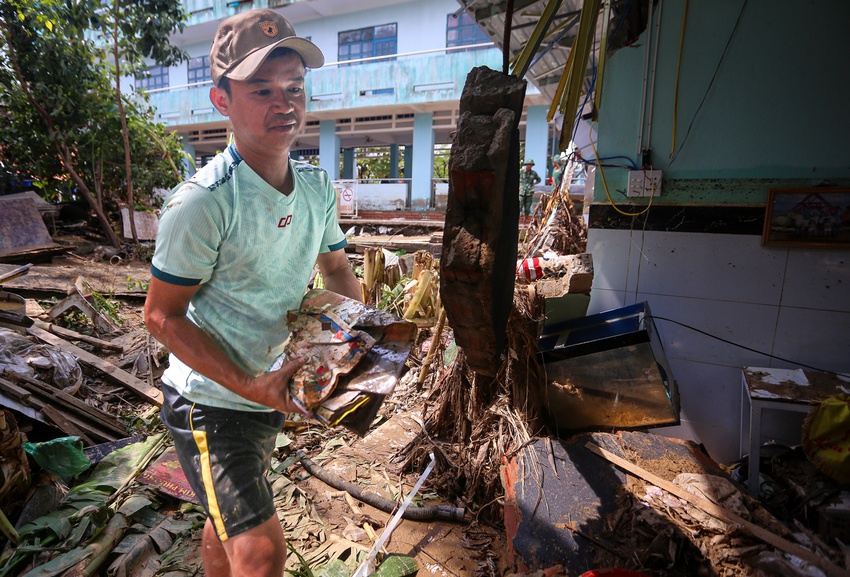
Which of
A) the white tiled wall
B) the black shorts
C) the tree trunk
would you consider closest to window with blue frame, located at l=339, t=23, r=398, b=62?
the tree trunk

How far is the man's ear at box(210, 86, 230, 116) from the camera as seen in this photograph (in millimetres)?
1429

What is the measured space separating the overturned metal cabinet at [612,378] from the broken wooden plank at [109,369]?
3337 mm

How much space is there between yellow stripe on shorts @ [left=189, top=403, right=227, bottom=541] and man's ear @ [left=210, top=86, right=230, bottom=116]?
37.2 inches

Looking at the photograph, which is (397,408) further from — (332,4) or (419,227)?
(332,4)

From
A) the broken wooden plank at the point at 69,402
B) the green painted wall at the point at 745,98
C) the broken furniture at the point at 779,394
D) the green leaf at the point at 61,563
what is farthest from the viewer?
the broken wooden plank at the point at 69,402

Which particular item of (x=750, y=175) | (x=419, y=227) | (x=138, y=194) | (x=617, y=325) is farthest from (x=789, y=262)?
(x=138, y=194)

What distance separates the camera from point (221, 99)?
4.79 ft

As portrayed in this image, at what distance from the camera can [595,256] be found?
3229 millimetres

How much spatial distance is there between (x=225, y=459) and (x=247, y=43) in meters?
1.26

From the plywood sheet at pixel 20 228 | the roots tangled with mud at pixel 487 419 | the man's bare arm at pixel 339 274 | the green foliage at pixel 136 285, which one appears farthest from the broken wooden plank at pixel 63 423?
the plywood sheet at pixel 20 228

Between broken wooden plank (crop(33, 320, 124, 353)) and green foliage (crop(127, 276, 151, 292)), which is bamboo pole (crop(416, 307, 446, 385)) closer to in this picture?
broken wooden plank (crop(33, 320, 124, 353))

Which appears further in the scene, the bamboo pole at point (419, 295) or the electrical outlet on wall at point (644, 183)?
the bamboo pole at point (419, 295)

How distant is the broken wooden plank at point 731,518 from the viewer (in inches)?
66.1

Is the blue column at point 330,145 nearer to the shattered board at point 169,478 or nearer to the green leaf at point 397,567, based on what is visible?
the shattered board at point 169,478
